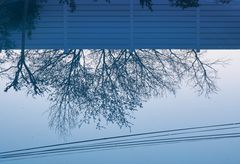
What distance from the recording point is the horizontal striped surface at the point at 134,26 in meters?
12.6

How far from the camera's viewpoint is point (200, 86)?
9.01 meters

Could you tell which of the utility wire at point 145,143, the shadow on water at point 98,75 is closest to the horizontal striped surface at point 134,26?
the shadow on water at point 98,75

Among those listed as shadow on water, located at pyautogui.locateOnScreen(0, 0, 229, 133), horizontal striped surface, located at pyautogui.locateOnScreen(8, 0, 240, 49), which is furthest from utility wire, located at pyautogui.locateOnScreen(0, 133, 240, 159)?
horizontal striped surface, located at pyautogui.locateOnScreen(8, 0, 240, 49)

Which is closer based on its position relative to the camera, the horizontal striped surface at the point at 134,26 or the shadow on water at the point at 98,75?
the shadow on water at the point at 98,75

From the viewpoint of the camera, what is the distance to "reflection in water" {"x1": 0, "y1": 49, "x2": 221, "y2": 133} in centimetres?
766

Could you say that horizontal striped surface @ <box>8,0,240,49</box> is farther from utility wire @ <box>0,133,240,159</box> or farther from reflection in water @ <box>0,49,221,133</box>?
utility wire @ <box>0,133,240,159</box>

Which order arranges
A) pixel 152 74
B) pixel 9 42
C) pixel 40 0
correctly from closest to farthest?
pixel 152 74
pixel 9 42
pixel 40 0

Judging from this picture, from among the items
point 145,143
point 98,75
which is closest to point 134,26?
point 98,75

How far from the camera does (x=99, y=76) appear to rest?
9195 millimetres

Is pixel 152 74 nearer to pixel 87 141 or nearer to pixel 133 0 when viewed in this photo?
pixel 87 141

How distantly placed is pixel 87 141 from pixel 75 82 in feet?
8.49

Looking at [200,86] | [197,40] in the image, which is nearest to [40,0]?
[197,40]

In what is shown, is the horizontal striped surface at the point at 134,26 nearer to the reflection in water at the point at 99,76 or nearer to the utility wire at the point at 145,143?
the reflection in water at the point at 99,76

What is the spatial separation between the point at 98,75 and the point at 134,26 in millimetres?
4627
